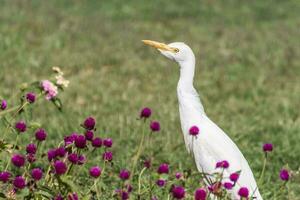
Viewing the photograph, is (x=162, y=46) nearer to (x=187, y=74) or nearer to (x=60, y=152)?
(x=187, y=74)

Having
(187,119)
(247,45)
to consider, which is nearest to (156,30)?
(247,45)

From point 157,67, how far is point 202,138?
16.6ft

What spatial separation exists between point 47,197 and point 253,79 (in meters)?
5.60

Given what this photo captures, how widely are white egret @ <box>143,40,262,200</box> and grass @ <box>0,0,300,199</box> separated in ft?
3.66

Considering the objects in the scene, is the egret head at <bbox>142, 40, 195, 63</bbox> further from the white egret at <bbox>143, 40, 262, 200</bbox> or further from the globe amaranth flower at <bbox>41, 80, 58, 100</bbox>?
the globe amaranth flower at <bbox>41, 80, 58, 100</bbox>

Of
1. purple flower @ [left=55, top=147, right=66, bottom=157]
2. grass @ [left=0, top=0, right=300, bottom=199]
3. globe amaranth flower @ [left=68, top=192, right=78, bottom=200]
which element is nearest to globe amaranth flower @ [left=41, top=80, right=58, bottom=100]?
purple flower @ [left=55, top=147, right=66, bottom=157]

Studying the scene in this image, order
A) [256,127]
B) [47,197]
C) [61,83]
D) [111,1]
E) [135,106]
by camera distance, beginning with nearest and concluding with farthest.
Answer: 1. [47,197]
2. [61,83]
3. [256,127]
4. [135,106]
5. [111,1]

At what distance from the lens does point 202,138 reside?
3627 mm

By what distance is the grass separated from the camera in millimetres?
6191

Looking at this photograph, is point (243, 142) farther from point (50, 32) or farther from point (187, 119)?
point (50, 32)

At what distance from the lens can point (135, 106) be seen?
279 inches

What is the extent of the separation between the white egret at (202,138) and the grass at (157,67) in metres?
1.12

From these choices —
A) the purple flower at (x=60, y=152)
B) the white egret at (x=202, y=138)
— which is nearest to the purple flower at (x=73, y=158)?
the purple flower at (x=60, y=152)

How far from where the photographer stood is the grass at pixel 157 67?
619 cm
